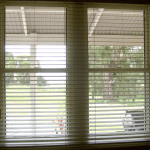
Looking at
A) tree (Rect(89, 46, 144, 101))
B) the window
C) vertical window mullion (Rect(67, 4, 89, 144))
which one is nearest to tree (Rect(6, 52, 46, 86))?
the window

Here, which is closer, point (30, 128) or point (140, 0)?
point (30, 128)

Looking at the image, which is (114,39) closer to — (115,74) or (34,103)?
(115,74)

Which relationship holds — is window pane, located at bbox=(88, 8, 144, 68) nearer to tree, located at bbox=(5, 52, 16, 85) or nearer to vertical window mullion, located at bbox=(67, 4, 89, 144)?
vertical window mullion, located at bbox=(67, 4, 89, 144)

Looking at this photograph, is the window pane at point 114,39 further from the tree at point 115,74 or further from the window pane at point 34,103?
the window pane at point 34,103

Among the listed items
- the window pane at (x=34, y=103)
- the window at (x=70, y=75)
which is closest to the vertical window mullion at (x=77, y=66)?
the window at (x=70, y=75)

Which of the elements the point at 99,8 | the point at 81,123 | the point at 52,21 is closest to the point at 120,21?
the point at 99,8

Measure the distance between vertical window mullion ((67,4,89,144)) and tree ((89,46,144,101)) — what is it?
104 millimetres

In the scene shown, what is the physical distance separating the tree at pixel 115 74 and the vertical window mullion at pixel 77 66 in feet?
0.34

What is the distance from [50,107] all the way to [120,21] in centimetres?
130

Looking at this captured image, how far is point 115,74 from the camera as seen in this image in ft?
6.50

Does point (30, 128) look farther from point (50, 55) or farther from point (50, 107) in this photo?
point (50, 55)

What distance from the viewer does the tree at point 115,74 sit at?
195 cm

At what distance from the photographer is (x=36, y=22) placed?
6.31 feet

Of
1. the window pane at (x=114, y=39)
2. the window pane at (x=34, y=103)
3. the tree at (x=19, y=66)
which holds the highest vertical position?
the window pane at (x=114, y=39)
